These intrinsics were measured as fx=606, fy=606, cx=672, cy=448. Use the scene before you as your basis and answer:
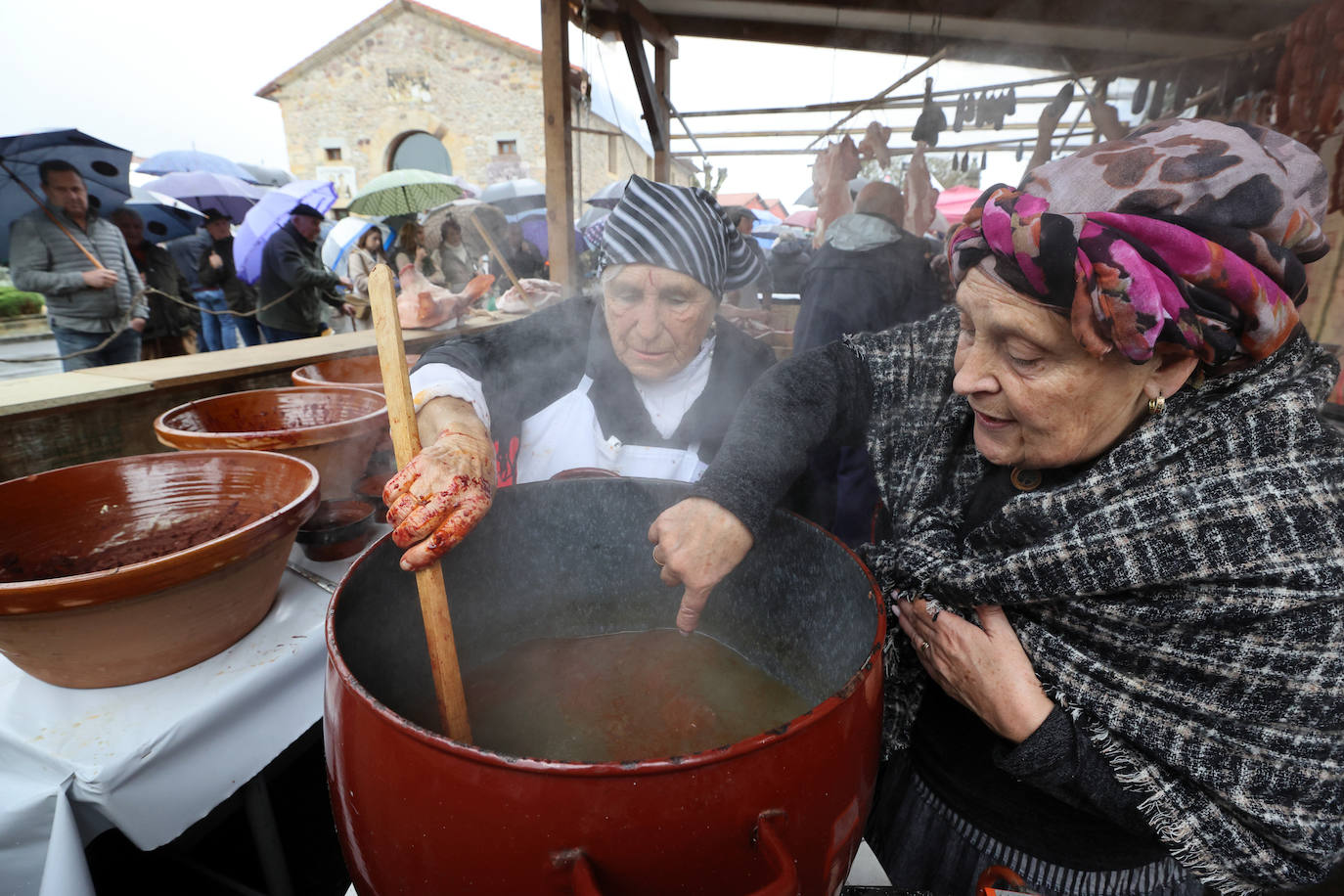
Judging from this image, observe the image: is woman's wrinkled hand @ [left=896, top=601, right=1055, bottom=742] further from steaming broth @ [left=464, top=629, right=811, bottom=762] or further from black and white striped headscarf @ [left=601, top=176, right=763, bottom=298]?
black and white striped headscarf @ [left=601, top=176, right=763, bottom=298]

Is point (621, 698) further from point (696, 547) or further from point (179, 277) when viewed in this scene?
point (179, 277)

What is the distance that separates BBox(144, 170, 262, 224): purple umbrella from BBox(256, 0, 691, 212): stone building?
8105 mm

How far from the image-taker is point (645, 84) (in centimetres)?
370

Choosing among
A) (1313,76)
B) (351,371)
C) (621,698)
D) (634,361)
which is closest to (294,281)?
(351,371)

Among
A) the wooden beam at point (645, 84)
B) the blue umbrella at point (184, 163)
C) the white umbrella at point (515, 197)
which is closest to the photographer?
the wooden beam at point (645, 84)

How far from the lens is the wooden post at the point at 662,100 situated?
165 inches

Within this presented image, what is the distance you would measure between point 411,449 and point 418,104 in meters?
19.2

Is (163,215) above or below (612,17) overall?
below

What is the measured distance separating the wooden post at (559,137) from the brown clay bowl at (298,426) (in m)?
1.80

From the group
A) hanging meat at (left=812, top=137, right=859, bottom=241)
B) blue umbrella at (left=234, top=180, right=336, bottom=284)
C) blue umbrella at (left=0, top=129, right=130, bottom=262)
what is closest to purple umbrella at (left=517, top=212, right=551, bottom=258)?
blue umbrella at (left=234, top=180, right=336, bottom=284)

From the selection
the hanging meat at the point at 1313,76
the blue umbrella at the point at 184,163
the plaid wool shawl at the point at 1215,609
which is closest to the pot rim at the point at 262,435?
the plaid wool shawl at the point at 1215,609

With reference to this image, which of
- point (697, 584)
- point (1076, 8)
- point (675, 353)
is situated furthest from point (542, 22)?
point (697, 584)

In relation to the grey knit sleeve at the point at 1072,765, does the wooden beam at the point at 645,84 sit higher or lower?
higher

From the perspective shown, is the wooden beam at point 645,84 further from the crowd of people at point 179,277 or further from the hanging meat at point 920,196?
the hanging meat at point 920,196
